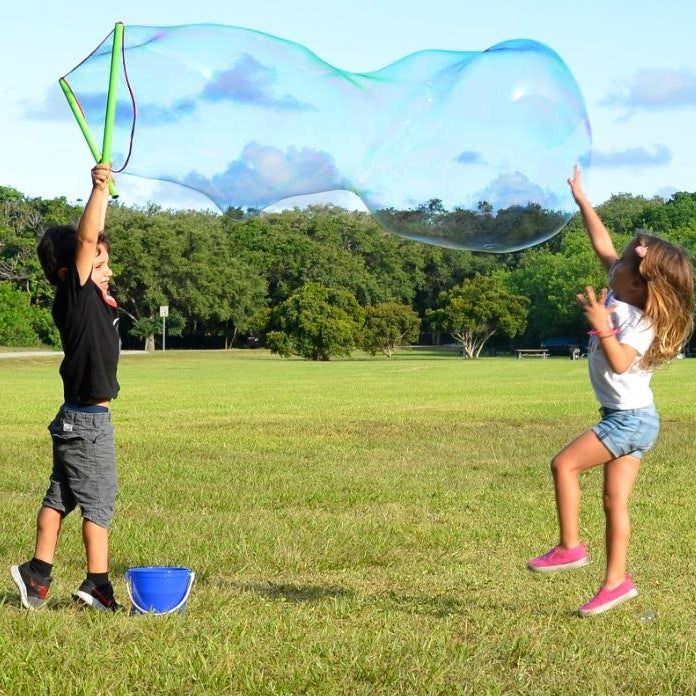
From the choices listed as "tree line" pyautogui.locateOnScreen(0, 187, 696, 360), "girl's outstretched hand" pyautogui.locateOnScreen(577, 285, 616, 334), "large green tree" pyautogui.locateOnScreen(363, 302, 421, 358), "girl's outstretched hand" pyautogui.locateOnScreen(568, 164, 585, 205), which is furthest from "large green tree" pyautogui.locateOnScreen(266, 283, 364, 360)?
"girl's outstretched hand" pyautogui.locateOnScreen(577, 285, 616, 334)

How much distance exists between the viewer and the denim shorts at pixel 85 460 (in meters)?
5.16

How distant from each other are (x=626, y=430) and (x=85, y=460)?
2390 mm

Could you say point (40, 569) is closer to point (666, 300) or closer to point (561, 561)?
point (561, 561)

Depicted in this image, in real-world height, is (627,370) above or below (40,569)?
above

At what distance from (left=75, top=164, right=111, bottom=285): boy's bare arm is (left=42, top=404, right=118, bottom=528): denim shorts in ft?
2.04

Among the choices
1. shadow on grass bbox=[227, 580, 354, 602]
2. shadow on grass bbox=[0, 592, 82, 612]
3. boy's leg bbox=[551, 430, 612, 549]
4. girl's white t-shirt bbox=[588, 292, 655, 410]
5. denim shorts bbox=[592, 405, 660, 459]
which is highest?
girl's white t-shirt bbox=[588, 292, 655, 410]

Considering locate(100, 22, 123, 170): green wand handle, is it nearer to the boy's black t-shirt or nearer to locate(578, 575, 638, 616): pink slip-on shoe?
the boy's black t-shirt

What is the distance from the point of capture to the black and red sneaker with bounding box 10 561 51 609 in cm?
507

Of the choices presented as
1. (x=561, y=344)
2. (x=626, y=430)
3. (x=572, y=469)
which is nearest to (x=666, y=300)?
(x=626, y=430)

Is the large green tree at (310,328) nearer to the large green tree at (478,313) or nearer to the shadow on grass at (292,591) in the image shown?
the large green tree at (478,313)

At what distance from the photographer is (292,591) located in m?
5.61

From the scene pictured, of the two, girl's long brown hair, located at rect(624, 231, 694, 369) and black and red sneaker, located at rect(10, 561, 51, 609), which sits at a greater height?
girl's long brown hair, located at rect(624, 231, 694, 369)

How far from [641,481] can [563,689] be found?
19.9 feet

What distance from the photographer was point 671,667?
4324mm
